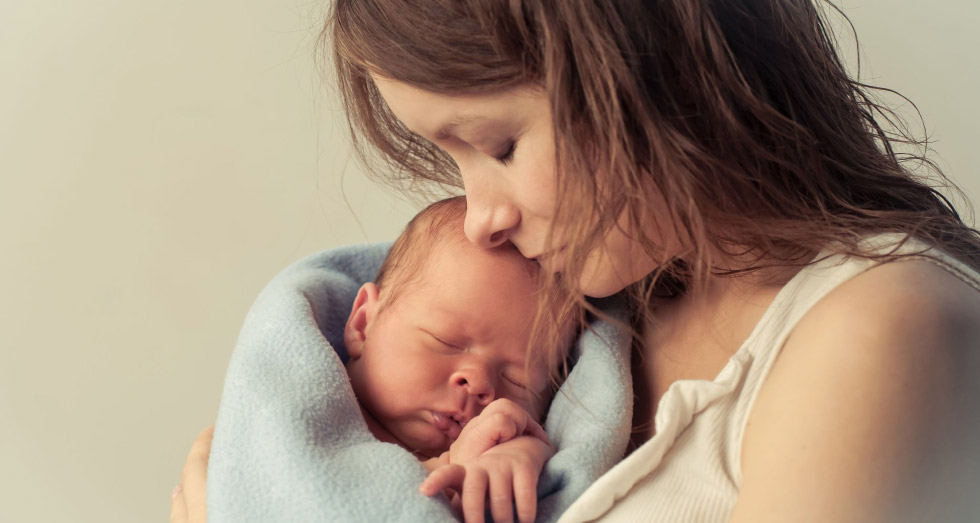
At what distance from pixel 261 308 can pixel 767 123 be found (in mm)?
662

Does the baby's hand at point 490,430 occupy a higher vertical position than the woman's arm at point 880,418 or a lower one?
lower

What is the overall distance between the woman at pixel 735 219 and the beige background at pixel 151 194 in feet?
2.67

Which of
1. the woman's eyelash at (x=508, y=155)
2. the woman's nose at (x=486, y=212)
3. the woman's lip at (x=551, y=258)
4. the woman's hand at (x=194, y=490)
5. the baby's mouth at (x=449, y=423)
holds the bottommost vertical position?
the woman's hand at (x=194, y=490)

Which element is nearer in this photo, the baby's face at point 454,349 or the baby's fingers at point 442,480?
the baby's fingers at point 442,480

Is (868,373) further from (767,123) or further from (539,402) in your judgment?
(539,402)

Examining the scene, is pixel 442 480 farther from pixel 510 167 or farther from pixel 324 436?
pixel 510 167

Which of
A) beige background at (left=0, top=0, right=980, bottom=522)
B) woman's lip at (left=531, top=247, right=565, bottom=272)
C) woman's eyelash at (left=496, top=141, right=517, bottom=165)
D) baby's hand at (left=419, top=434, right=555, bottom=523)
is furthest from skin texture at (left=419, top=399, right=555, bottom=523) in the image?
beige background at (left=0, top=0, right=980, bottom=522)

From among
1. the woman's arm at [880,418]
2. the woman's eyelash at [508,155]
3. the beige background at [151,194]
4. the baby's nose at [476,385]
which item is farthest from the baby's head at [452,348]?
the beige background at [151,194]

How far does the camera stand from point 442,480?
2.81ft

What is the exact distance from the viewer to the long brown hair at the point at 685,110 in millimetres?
785

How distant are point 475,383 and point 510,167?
293 millimetres

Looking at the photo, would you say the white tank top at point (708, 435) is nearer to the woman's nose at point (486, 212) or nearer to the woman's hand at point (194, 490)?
the woman's nose at point (486, 212)

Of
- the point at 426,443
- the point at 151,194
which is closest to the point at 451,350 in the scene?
the point at 426,443

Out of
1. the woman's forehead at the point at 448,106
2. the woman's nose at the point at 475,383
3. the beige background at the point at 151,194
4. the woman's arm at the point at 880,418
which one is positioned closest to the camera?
the woman's arm at the point at 880,418
